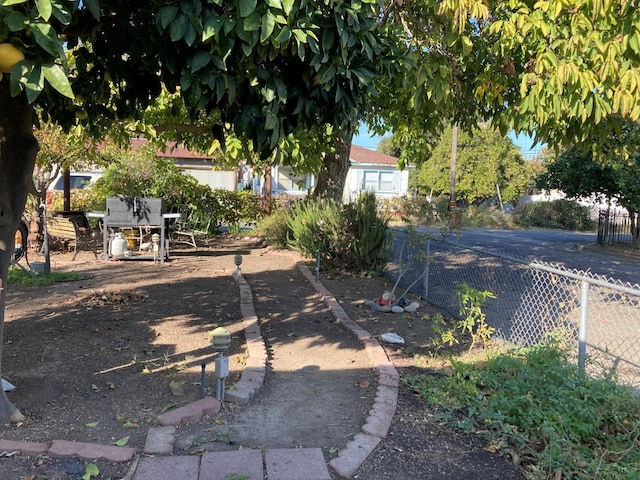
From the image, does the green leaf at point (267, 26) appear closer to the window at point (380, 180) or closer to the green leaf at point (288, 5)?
the green leaf at point (288, 5)

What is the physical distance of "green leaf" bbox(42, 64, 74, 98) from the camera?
1771 millimetres

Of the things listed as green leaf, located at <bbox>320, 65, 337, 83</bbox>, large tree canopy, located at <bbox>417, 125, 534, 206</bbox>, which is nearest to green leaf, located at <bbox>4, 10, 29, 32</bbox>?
green leaf, located at <bbox>320, 65, 337, 83</bbox>

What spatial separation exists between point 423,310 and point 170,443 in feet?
14.6

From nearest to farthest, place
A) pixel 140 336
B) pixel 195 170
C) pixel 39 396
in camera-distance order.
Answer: pixel 39 396 < pixel 140 336 < pixel 195 170

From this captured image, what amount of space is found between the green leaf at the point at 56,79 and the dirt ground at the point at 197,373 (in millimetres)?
1954

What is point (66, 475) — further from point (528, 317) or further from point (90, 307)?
point (528, 317)

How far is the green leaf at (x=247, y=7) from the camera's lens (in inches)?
89.3

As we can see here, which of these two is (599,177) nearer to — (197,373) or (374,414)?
(374,414)

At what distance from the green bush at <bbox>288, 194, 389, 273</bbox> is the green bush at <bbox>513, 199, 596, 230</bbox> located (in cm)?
2455

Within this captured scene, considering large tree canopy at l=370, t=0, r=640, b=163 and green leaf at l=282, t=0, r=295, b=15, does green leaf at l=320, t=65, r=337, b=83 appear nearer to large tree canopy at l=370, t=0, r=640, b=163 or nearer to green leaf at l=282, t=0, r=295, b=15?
green leaf at l=282, t=0, r=295, b=15

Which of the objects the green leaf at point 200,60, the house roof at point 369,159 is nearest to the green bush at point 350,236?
the green leaf at point 200,60

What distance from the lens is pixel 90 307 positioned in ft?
19.9

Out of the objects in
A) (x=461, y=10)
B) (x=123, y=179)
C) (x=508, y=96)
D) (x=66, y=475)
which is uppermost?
(x=461, y=10)

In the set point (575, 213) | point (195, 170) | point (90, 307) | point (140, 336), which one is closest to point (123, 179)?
point (90, 307)
